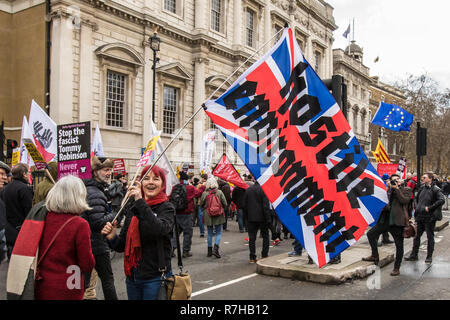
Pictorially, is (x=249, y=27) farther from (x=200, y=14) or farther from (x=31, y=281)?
(x=31, y=281)

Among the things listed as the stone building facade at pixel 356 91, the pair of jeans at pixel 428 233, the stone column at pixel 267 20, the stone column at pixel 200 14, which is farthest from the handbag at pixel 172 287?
the stone building facade at pixel 356 91

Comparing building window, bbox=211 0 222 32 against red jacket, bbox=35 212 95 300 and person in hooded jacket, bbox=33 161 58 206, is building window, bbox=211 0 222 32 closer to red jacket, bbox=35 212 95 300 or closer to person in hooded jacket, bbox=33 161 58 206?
person in hooded jacket, bbox=33 161 58 206

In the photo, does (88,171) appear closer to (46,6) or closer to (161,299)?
(161,299)

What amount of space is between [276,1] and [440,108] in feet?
66.5

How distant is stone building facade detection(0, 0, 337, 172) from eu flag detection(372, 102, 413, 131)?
7.98 m

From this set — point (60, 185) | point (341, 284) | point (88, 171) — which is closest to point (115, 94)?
point (88, 171)

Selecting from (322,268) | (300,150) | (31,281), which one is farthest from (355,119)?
(31,281)

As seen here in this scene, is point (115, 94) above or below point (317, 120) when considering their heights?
above

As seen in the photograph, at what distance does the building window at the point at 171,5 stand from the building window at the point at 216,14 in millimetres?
3170

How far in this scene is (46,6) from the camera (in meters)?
18.7

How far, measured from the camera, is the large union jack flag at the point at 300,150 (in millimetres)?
5320

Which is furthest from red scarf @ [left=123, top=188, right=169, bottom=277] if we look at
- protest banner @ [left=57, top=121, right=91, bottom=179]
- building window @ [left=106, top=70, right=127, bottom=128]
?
building window @ [left=106, top=70, right=127, bottom=128]

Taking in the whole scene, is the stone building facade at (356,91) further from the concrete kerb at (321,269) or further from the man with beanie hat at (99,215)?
the man with beanie hat at (99,215)

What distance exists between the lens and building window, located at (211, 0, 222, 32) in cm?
2734
